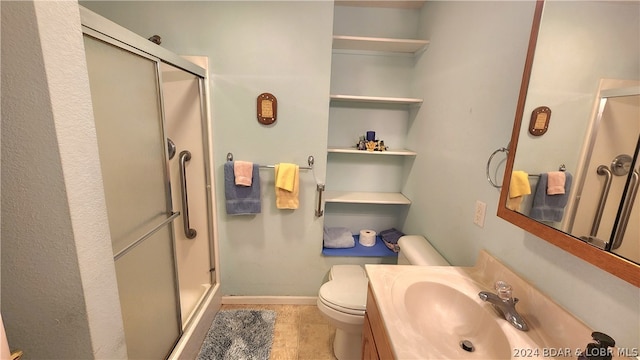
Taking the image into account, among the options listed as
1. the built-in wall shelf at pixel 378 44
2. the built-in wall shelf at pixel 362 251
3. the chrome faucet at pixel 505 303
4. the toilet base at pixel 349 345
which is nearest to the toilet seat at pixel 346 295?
the toilet base at pixel 349 345

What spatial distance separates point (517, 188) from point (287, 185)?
1.28 m

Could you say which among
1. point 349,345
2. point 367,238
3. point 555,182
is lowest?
point 349,345

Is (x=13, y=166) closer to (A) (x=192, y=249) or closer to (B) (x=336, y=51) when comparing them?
(A) (x=192, y=249)

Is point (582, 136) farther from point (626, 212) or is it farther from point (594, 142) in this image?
point (626, 212)

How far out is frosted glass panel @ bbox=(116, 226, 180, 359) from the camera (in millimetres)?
1076

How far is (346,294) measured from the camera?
4.97 ft

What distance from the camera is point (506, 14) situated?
3.51 ft

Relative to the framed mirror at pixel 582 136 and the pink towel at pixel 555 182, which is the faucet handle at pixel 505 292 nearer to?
the framed mirror at pixel 582 136

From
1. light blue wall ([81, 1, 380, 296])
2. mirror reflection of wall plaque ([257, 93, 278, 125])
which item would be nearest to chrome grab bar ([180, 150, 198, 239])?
light blue wall ([81, 1, 380, 296])

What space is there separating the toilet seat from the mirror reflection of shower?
3.43 feet

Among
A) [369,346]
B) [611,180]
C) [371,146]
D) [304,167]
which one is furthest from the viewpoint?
[371,146]

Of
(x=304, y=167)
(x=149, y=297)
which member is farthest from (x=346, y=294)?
(x=149, y=297)

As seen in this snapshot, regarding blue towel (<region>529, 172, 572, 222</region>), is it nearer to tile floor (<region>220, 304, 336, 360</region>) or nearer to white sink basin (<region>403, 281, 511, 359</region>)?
white sink basin (<region>403, 281, 511, 359</region>)

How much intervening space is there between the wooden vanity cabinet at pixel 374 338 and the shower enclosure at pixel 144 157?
3.49ft
